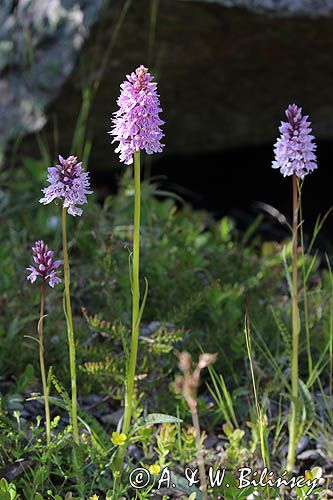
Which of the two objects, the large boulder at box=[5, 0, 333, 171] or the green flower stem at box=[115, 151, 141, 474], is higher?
the large boulder at box=[5, 0, 333, 171]

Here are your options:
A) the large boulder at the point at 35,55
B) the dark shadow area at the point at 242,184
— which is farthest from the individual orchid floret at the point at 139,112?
the dark shadow area at the point at 242,184

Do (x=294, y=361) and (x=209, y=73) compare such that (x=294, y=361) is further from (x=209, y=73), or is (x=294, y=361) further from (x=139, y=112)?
(x=209, y=73)

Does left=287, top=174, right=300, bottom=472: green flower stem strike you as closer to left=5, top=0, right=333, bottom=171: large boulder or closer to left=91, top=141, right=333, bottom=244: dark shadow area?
left=5, top=0, right=333, bottom=171: large boulder

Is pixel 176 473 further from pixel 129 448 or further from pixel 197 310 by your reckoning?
pixel 197 310

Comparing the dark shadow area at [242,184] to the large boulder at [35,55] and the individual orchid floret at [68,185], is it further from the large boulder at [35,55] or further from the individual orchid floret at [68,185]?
the individual orchid floret at [68,185]

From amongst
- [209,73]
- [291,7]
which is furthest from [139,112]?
[209,73]

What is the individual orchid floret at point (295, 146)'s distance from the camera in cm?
167

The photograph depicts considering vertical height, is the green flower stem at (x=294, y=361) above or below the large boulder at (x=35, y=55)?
below

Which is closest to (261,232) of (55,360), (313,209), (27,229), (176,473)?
(313,209)

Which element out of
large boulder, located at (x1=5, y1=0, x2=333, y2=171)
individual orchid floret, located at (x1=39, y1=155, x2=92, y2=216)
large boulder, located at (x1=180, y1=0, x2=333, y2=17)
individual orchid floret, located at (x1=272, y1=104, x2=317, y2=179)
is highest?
large boulder, located at (x1=180, y1=0, x2=333, y2=17)

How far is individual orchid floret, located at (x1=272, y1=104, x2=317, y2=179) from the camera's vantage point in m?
1.67

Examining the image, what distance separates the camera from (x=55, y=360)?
2.30 metres

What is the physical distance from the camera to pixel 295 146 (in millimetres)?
1664

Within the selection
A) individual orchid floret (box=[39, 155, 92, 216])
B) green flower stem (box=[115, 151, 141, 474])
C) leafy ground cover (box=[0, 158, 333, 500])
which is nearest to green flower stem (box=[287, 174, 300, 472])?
leafy ground cover (box=[0, 158, 333, 500])
